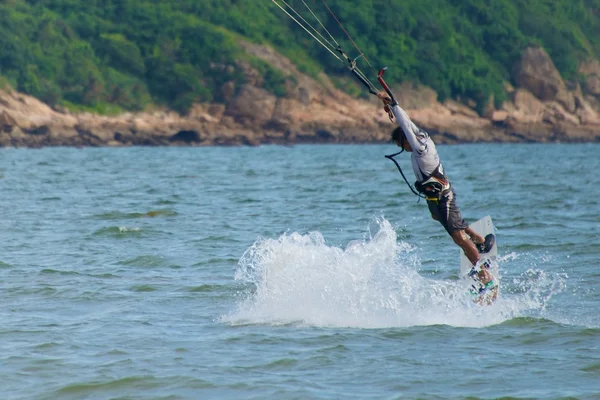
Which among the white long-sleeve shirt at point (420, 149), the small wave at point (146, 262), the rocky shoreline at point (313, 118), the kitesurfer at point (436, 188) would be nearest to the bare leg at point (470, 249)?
the kitesurfer at point (436, 188)

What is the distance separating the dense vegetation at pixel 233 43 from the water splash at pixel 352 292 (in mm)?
70730

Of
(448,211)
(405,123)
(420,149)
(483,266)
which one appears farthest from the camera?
(483,266)

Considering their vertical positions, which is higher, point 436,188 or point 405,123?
point 405,123

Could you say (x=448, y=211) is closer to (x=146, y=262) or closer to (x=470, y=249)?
(x=470, y=249)

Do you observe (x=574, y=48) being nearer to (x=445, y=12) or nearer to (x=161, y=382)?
(x=445, y=12)

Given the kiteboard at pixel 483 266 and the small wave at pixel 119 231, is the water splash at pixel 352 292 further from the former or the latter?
the small wave at pixel 119 231

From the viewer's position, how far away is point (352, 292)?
34.6 ft

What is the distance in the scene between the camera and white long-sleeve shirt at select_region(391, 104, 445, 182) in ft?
32.2

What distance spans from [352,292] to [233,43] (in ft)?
269

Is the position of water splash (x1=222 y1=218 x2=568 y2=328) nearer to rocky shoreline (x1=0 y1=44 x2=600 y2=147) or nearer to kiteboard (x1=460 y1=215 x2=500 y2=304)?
kiteboard (x1=460 y1=215 x2=500 y2=304)

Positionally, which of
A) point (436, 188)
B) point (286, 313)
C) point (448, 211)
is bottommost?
point (286, 313)

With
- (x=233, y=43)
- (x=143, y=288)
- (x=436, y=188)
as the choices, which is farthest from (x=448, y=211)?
(x=233, y=43)

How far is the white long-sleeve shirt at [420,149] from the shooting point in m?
9.80

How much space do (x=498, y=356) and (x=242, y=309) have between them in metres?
3.11
